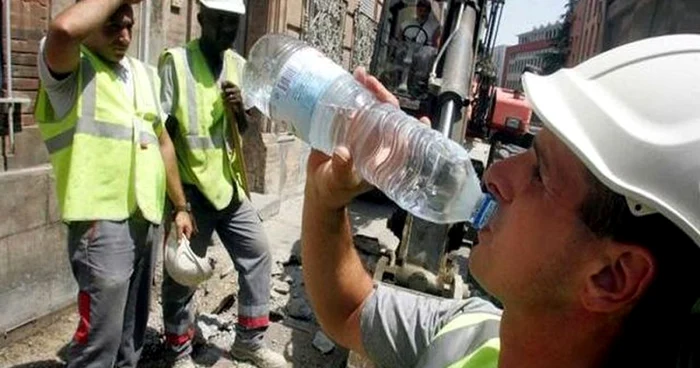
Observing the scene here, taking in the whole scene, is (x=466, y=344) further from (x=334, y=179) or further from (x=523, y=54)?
(x=523, y=54)

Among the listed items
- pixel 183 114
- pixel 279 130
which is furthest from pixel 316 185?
pixel 279 130

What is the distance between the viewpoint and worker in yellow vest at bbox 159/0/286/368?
3336 mm

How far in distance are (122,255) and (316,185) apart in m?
1.51

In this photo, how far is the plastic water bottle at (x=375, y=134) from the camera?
2.04 metres

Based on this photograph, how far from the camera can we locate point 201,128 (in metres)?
3.37

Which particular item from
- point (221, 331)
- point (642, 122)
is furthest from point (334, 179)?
point (221, 331)

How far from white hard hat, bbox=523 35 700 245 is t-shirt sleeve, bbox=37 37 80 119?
2.03 meters

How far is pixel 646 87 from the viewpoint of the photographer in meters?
0.99

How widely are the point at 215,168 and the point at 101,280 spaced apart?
968 millimetres

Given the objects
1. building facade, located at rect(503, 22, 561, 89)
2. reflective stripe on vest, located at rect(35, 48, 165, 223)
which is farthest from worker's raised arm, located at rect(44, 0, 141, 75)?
building facade, located at rect(503, 22, 561, 89)

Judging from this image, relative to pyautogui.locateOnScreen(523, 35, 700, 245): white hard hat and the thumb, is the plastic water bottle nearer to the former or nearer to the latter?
the thumb

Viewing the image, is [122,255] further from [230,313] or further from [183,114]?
[230,313]

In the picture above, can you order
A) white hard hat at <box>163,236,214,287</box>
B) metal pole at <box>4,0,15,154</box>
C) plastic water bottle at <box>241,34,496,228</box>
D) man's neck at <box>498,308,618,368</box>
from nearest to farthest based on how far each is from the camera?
man's neck at <box>498,308,618,368</box>, plastic water bottle at <box>241,34,496,228</box>, white hard hat at <box>163,236,214,287</box>, metal pole at <box>4,0,15,154</box>

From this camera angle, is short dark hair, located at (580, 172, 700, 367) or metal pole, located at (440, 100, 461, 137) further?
metal pole, located at (440, 100, 461, 137)
